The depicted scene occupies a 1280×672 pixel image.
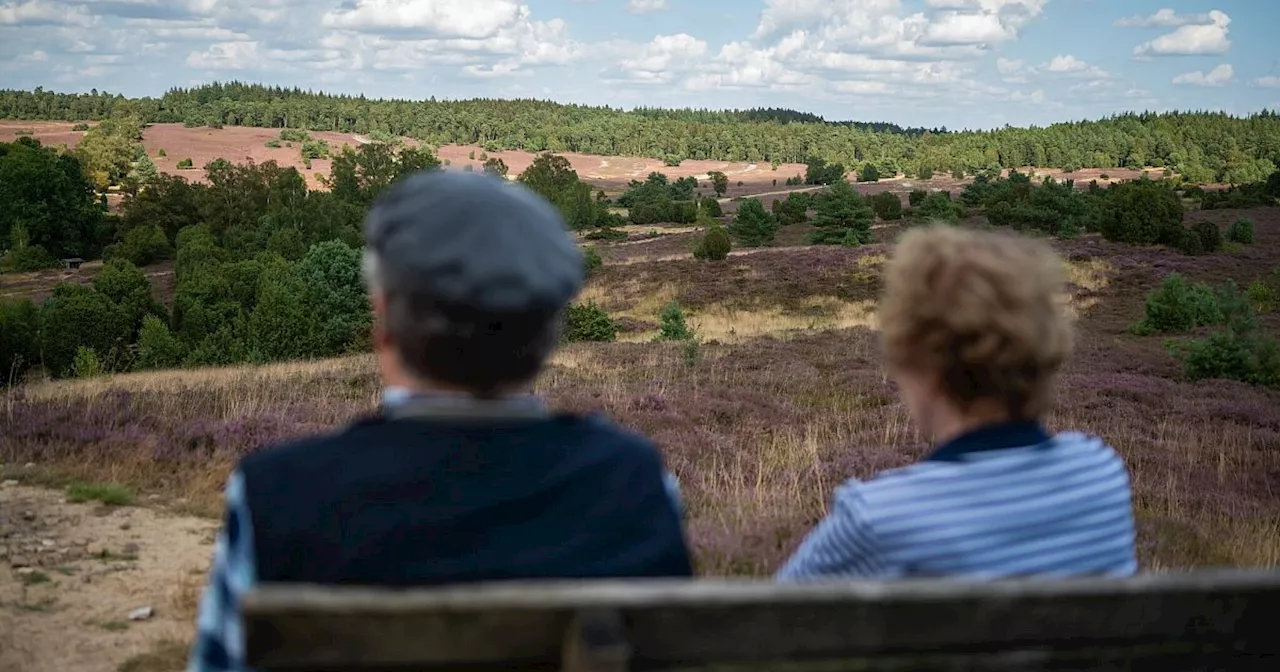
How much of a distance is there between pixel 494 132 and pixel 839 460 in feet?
540

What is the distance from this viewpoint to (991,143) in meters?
127

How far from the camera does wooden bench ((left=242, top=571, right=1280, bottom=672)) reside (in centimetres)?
114

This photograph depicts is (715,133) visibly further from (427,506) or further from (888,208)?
(427,506)

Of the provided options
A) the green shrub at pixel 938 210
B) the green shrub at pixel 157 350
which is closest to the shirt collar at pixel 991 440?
the green shrub at pixel 157 350

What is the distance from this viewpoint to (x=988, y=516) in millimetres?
1765

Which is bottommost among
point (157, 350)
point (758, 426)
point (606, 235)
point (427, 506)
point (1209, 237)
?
point (157, 350)


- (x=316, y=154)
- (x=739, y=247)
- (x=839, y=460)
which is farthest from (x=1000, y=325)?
(x=316, y=154)

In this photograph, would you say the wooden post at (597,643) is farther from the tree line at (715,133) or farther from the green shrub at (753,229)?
the tree line at (715,133)

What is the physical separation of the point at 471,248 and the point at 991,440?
1040 mm

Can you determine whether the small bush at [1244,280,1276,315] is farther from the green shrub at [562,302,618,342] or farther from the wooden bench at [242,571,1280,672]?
the wooden bench at [242,571,1280,672]

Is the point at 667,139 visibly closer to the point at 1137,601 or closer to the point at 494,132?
the point at 494,132

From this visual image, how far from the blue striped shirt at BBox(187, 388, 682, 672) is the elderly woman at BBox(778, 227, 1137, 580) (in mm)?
729

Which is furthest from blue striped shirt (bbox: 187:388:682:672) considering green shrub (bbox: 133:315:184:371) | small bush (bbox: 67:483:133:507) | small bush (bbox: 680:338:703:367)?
green shrub (bbox: 133:315:184:371)

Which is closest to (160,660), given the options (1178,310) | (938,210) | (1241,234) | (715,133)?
(1178,310)
